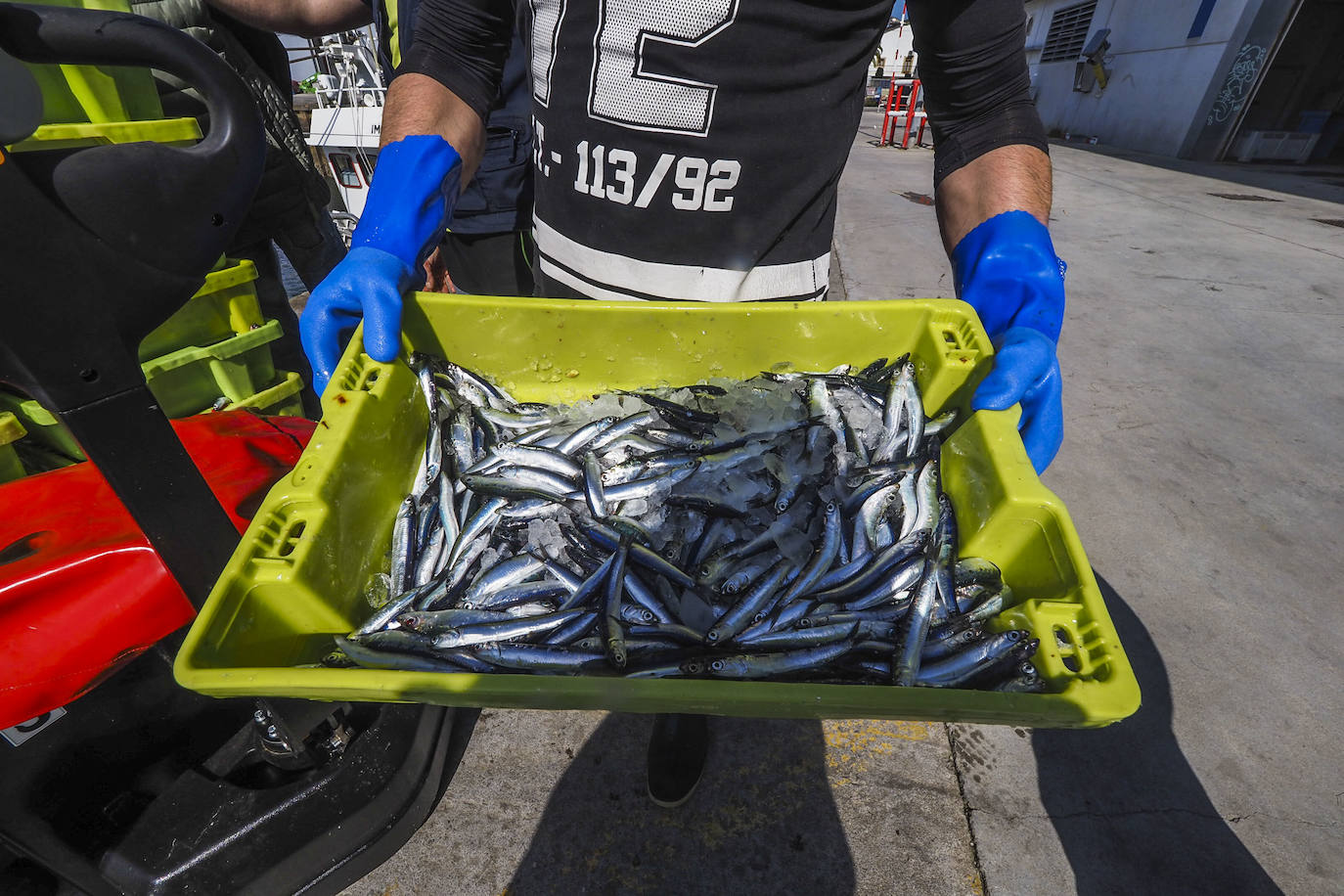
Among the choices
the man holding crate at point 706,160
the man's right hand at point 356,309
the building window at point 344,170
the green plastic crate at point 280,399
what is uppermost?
the man holding crate at point 706,160

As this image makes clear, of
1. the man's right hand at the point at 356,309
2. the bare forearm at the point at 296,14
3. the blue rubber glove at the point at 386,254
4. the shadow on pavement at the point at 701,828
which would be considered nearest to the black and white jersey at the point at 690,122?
the blue rubber glove at the point at 386,254

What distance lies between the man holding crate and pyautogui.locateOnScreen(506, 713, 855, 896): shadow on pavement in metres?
0.15

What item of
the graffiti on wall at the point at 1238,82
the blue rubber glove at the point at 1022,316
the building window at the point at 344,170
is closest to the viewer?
the blue rubber glove at the point at 1022,316

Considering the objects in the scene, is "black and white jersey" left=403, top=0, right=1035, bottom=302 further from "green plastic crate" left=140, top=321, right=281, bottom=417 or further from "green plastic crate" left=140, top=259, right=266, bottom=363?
"green plastic crate" left=140, top=321, right=281, bottom=417

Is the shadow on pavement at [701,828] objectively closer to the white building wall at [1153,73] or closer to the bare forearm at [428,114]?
the bare forearm at [428,114]

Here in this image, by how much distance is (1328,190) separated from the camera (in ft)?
42.2

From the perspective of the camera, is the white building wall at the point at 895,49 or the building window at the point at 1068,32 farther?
the white building wall at the point at 895,49

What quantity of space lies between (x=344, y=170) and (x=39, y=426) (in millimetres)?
5639

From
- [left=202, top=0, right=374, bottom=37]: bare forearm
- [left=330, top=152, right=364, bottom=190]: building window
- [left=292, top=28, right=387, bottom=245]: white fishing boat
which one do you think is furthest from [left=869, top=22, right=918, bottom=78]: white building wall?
[left=202, top=0, right=374, bottom=37]: bare forearm

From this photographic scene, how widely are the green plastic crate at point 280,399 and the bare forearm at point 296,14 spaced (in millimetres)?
1828

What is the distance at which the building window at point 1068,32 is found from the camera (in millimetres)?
22531

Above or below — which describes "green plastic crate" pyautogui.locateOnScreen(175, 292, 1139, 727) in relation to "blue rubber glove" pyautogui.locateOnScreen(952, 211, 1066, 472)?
below

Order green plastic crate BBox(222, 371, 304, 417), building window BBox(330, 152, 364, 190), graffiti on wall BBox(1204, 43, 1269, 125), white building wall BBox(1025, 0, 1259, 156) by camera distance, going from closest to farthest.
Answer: green plastic crate BBox(222, 371, 304, 417)
building window BBox(330, 152, 364, 190)
graffiti on wall BBox(1204, 43, 1269, 125)
white building wall BBox(1025, 0, 1259, 156)

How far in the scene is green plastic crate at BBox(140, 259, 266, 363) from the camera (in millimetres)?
2544
